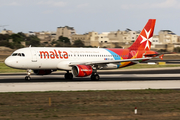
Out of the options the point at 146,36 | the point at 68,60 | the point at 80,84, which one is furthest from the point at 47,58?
the point at 146,36

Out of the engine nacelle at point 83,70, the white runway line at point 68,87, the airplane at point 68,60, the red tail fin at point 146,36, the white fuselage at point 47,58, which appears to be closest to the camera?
the white runway line at point 68,87

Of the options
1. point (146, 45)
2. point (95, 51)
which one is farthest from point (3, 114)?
point (146, 45)

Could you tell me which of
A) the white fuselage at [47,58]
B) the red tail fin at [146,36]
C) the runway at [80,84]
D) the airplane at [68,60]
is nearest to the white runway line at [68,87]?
the runway at [80,84]

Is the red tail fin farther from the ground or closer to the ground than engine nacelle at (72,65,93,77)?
farther from the ground

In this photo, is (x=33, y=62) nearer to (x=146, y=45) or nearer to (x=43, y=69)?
(x=43, y=69)

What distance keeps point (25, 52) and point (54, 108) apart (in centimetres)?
1925

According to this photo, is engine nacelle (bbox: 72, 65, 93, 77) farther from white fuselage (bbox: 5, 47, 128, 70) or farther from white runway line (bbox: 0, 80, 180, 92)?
white runway line (bbox: 0, 80, 180, 92)

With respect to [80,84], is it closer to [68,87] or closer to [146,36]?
[68,87]

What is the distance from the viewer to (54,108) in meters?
18.3

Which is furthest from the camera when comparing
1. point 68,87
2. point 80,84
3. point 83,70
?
point 83,70

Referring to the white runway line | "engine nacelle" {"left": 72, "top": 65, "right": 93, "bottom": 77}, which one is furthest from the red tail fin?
the white runway line

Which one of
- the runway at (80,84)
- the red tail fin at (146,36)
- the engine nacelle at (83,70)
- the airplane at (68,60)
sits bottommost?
the runway at (80,84)

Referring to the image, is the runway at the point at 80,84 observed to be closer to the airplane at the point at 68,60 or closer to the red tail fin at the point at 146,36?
the airplane at the point at 68,60

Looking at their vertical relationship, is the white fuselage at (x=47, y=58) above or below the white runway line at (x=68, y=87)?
above
